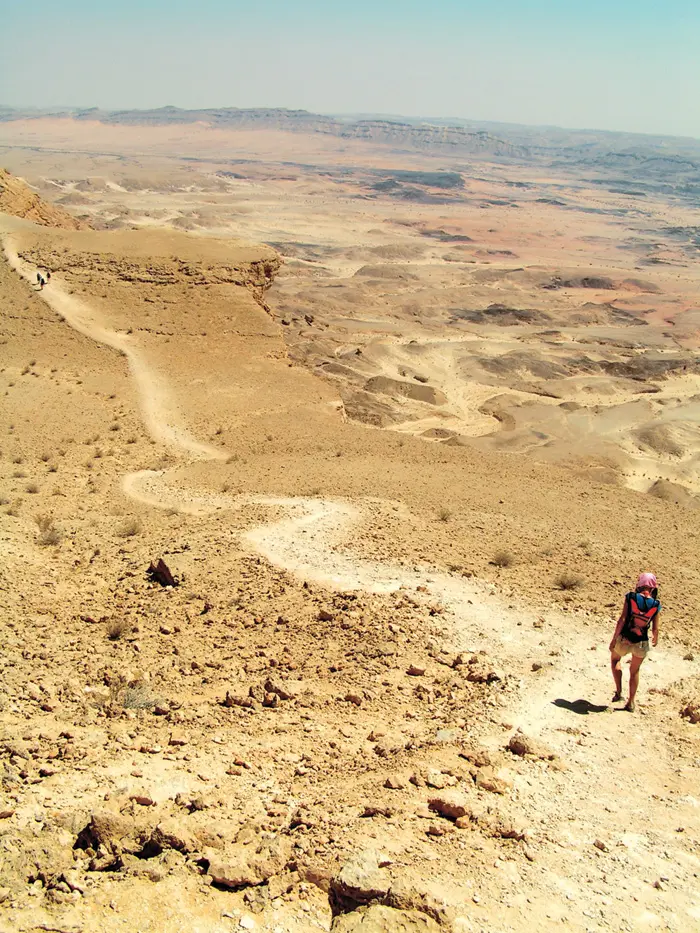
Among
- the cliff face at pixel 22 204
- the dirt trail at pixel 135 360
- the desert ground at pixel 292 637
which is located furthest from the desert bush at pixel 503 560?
the cliff face at pixel 22 204

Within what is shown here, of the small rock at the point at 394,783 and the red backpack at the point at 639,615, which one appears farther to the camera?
the red backpack at the point at 639,615

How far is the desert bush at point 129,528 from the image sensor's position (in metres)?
11.4

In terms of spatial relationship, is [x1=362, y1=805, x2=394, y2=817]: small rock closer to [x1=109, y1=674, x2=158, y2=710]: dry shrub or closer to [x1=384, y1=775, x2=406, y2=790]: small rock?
[x1=384, y1=775, x2=406, y2=790]: small rock

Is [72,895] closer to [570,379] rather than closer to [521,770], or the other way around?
[521,770]

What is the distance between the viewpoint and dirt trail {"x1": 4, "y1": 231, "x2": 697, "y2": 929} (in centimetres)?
583

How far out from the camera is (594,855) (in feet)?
17.5

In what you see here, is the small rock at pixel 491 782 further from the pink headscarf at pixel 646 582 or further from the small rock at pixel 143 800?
the pink headscarf at pixel 646 582

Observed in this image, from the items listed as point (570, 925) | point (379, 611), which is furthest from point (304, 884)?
point (379, 611)

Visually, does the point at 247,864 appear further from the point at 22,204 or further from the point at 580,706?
the point at 22,204

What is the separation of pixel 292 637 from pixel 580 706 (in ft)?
9.90

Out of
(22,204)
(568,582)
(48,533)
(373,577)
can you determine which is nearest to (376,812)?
(373,577)

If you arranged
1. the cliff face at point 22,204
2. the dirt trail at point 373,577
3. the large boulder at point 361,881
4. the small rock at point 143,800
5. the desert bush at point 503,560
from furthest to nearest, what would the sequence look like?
the cliff face at point 22,204 → the desert bush at point 503,560 → the dirt trail at point 373,577 → the small rock at point 143,800 → the large boulder at point 361,881

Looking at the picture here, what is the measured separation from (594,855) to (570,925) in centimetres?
76

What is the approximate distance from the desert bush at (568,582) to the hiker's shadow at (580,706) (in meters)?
2.99
